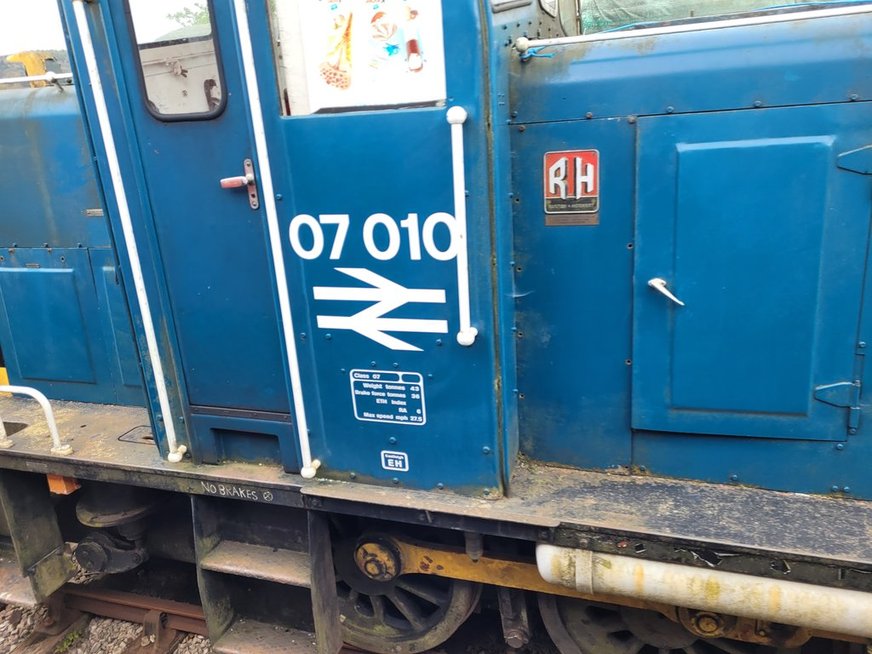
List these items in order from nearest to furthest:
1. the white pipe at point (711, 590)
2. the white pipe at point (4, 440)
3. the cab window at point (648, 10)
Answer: the white pipe at point (711, 590) < the cab window at point (648, 10) < the white pipe at point (4, 440)

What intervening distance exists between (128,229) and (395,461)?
135 centimetres

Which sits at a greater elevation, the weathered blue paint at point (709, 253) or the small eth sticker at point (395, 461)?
the weathered blue paint at point (709, 253)

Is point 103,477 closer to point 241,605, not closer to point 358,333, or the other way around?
point 241,605

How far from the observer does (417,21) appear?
210cm

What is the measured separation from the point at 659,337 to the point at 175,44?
1994mm

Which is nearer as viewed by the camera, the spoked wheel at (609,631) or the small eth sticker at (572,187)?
the small eth sticker at (572,187)

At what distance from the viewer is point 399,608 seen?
9.68 feet

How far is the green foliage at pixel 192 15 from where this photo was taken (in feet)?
7.77

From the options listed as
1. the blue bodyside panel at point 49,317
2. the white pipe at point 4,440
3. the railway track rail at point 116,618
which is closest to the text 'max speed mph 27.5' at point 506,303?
the white pipe at point 4,440

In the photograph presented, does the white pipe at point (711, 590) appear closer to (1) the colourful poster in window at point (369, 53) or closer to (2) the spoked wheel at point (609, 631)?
(2) the spoked wheel at point (609, 631)

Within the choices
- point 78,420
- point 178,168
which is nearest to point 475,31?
point 178,168

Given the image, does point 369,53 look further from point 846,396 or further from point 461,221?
point 846,396

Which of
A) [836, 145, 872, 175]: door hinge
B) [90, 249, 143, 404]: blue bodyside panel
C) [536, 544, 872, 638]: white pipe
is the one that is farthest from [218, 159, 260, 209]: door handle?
[836, 145, 872, 175]: door hinge

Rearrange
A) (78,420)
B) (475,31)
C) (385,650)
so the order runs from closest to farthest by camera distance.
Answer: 1. (475,31)
2. (385,650)
3. (78,420)
